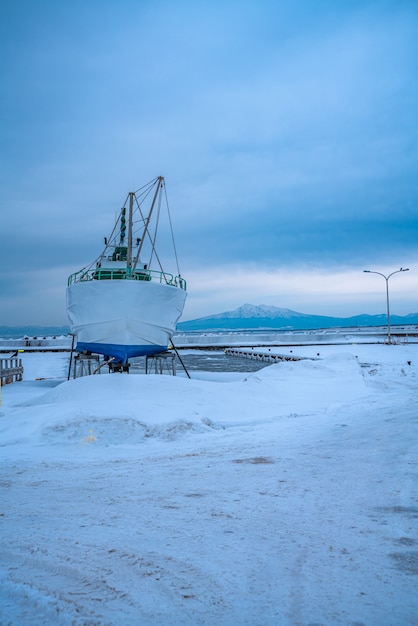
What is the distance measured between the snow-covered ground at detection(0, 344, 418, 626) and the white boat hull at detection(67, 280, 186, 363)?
25.3ft

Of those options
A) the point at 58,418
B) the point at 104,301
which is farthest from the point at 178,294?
the point at 58,418

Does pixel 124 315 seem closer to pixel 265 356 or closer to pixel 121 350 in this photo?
pixel 121 350

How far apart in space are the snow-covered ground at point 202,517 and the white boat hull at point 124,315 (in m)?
7.72

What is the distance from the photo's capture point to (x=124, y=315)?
19250mm

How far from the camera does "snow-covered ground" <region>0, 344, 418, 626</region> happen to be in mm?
3543

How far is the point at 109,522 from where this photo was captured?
5141mm

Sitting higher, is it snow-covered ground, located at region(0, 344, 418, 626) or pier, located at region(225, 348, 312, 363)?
snow-covered ground, located at region(0, 344, 418, 626)

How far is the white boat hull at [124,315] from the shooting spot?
19188 mm

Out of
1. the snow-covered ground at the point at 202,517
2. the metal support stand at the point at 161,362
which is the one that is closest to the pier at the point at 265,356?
the metal support stand at the point at 161,362

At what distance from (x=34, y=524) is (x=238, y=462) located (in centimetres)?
373

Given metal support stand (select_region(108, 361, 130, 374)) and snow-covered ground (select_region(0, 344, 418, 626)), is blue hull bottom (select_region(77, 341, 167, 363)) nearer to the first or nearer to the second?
metal support stand (select_region(108, 361, 130, 374))

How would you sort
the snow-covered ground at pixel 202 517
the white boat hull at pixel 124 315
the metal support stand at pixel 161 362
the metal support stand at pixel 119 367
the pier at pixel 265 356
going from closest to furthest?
1. the snow-covered ground at pixel 202 517
2. the white boat hull at pixel 124 315
3. the metal support stand at pixel 119 367
4. the metal support stand at pixel 161 362
5. the pier at pixel 265 356

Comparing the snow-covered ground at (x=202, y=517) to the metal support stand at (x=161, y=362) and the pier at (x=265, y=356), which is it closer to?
the metal support stand at (x=161, y=362)

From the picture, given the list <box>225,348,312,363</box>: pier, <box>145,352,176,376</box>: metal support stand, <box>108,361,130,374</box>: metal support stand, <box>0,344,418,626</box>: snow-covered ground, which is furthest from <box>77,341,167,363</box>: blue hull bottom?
<box>225,348,312,363</box>: pier
